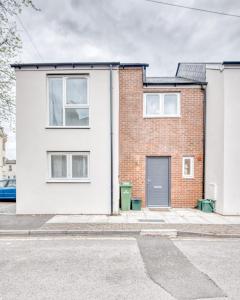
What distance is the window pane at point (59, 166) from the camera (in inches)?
388

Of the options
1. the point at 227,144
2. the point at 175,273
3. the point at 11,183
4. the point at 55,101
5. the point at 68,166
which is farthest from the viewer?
the point at 11,183

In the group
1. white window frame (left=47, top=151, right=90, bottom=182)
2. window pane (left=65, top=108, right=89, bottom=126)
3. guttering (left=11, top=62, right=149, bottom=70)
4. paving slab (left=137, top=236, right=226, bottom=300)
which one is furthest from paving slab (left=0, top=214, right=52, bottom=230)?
guttering (left=11, top=62, right=149, bottom=70)

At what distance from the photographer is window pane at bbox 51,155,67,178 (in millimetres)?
9844

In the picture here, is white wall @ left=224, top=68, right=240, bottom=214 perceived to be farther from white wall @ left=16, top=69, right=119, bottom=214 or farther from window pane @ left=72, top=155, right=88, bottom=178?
window pane @ left=72, top=155, right=88, bottom=178

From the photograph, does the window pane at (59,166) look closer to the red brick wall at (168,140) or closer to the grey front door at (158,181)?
the red brick wall at (168,140)

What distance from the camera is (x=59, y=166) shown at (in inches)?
389

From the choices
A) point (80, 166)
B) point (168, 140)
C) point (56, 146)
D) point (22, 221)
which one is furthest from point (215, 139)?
point (22, 221)

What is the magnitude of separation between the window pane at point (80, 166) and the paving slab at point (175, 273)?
14.2 ft

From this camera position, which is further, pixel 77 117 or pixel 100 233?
pixel 77 117

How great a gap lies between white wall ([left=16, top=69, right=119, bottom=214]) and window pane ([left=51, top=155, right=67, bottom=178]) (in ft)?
1.08

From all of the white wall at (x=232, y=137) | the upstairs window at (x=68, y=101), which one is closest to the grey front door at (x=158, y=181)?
the white wall at (x=232, y=137)

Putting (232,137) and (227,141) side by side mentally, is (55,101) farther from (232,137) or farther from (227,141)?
(232,137)

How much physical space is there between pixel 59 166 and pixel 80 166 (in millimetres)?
868

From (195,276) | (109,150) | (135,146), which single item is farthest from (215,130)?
(195,276)
